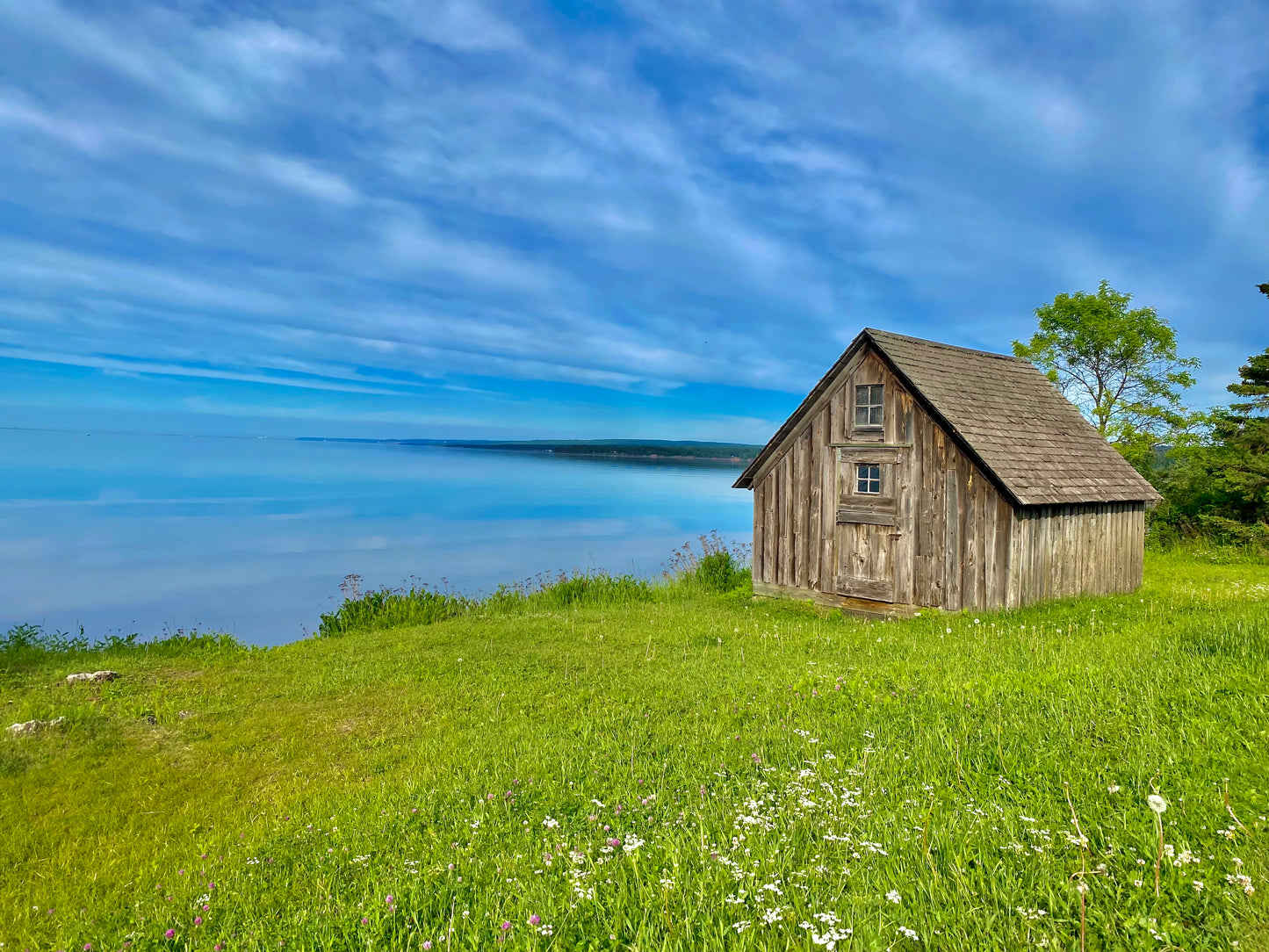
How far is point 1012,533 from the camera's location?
602 inches

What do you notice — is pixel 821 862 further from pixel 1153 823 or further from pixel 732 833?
pixel 1153 823

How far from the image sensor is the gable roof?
51.9 ft

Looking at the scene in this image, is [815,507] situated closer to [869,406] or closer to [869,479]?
[869,479]

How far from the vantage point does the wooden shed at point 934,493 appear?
1571 centimetres

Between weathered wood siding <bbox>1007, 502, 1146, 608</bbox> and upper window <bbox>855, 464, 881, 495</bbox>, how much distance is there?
325cm

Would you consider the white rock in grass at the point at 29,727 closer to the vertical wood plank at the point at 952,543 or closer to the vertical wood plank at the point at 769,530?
the vertical wood plank at the point at 769,530

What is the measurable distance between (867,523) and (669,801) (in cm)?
1335

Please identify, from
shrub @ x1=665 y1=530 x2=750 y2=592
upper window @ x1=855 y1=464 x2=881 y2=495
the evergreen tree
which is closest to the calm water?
shrub @ x1=665 y1=530 x2=750 y2=592

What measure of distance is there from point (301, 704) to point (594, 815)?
701 cm

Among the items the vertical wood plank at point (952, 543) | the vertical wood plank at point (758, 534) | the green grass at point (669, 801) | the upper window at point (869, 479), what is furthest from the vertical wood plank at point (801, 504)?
the green grass at point (669, 801)

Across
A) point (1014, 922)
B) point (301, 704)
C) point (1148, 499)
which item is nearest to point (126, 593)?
point (301, 704)

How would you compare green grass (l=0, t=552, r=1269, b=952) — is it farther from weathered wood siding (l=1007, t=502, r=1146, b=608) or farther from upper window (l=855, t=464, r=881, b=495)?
upper window (l=855, t=464, r=881, b=495)

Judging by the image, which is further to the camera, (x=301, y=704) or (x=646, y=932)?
(x=301, y=704)

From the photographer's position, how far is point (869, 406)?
1753 centimetres
